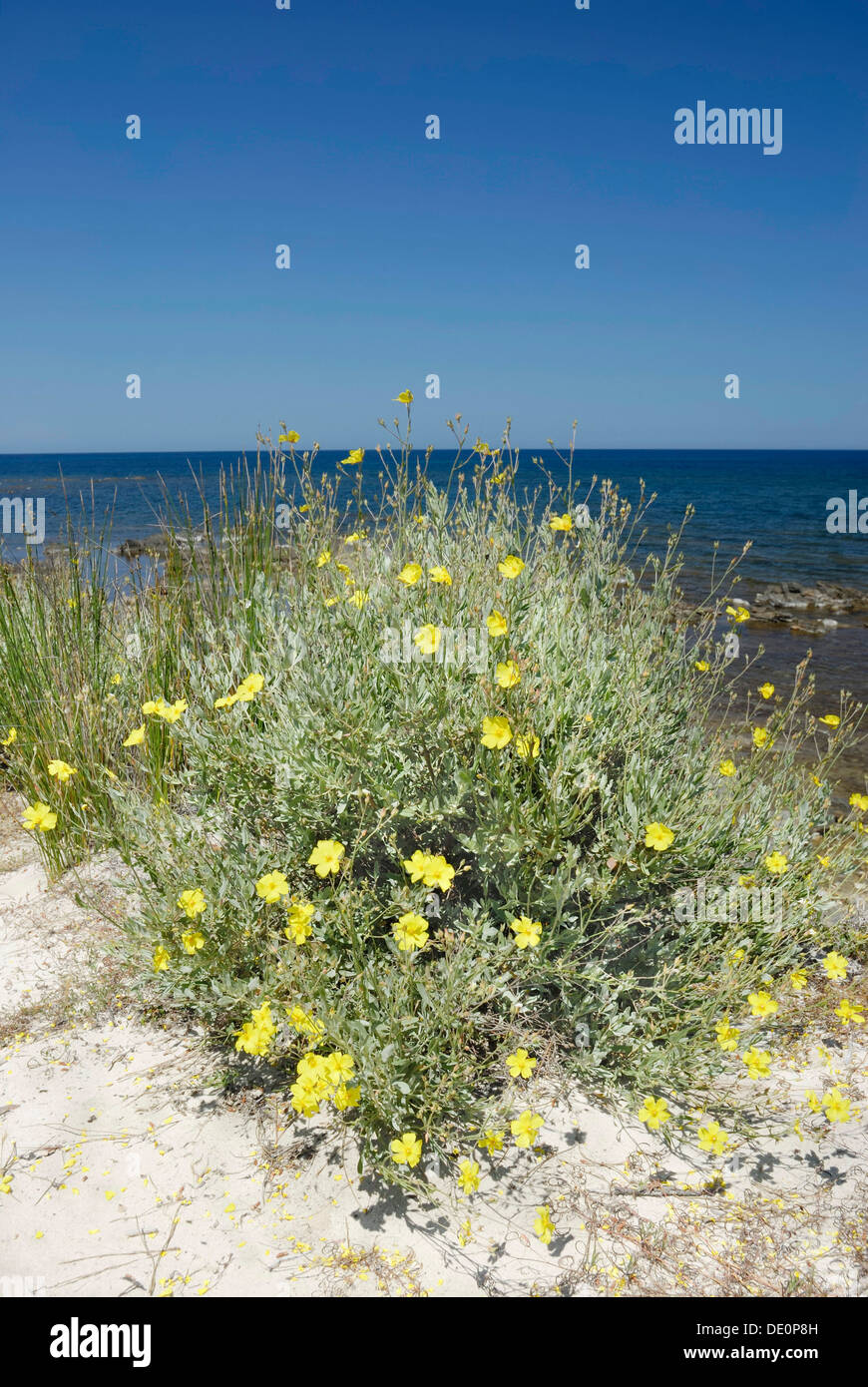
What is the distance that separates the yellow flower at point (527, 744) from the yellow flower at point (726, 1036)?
3.19 feet

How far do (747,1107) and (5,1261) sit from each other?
2.13 m

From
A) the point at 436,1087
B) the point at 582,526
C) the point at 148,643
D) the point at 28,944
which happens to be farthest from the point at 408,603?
the point at 28,944

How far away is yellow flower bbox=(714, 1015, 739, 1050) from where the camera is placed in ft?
7.04

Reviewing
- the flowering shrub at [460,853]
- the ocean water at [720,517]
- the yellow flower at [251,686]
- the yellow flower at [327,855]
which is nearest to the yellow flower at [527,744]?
the flowering shrub at [460,853]

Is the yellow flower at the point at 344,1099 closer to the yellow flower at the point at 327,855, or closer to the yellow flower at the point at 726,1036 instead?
the yellow flower at the point at 327,855

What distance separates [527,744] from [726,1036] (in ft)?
3.40

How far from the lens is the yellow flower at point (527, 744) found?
2.23 meters

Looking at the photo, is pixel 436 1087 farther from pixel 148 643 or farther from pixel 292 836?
pixel 148 643

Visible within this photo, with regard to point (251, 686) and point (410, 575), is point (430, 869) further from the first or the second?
point (410, 575)

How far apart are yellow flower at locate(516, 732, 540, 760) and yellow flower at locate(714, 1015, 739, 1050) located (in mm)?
973

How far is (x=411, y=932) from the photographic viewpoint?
2.02 metres

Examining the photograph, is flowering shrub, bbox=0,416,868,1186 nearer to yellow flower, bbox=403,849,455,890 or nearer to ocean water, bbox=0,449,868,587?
Result: yellow flower, bbox=403,849,455,890

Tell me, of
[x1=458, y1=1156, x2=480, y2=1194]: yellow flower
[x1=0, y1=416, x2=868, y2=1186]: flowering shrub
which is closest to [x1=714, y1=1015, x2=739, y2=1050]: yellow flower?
[x1=0, y1=416, x2=868, y2=1186]: flowering shrub

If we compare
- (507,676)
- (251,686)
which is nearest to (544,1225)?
(507,676)
